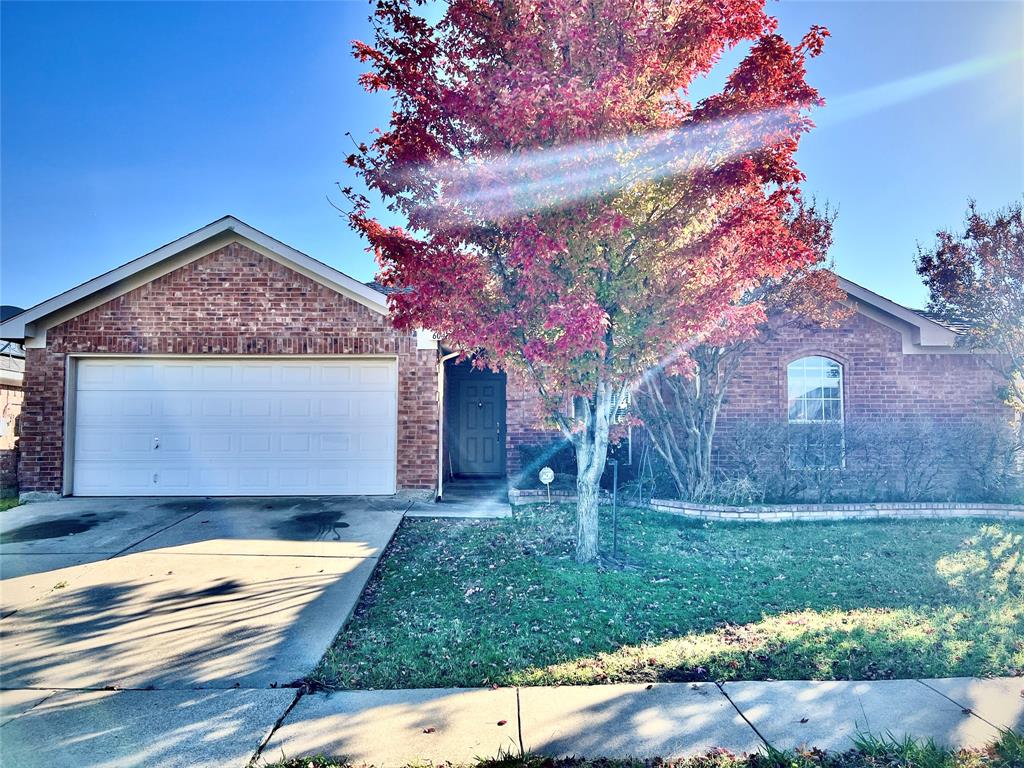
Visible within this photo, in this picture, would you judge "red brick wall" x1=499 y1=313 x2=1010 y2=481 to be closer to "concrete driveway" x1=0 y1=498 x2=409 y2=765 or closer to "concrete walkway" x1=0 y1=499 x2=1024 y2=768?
"concrete driveway" x1=0 y1=498 x2=409 y2=765

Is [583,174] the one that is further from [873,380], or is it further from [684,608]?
[873,380]

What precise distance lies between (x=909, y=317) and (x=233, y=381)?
12195 mm

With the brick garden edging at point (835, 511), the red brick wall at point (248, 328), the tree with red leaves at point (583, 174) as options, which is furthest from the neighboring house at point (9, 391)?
the brick garden edging at point (835, 511)

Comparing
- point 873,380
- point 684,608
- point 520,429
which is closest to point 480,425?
point 520,429

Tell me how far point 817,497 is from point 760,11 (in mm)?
7555

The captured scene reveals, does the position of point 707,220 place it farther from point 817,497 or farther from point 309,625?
point 817,497

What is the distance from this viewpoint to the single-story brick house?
978cm

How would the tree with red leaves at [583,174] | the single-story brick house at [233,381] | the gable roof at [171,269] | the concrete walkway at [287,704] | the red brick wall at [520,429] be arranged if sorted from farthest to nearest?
the red brick wall at [520,429]
the single-story brick house at [233,381]
the gable roof at [171,269]
the tree with red leaves at [583,174]
the concrete walkway at [287,704]

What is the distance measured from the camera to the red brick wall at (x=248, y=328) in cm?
980

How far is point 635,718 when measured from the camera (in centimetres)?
338

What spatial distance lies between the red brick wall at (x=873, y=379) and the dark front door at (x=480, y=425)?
462 centimetres

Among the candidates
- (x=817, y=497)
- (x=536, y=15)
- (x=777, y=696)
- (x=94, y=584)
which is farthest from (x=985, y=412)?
(x=94, y=584)

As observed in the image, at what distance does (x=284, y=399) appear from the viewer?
9977 mm

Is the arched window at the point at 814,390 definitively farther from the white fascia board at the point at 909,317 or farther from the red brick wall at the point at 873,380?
the white fascia board at the point at 909,317
